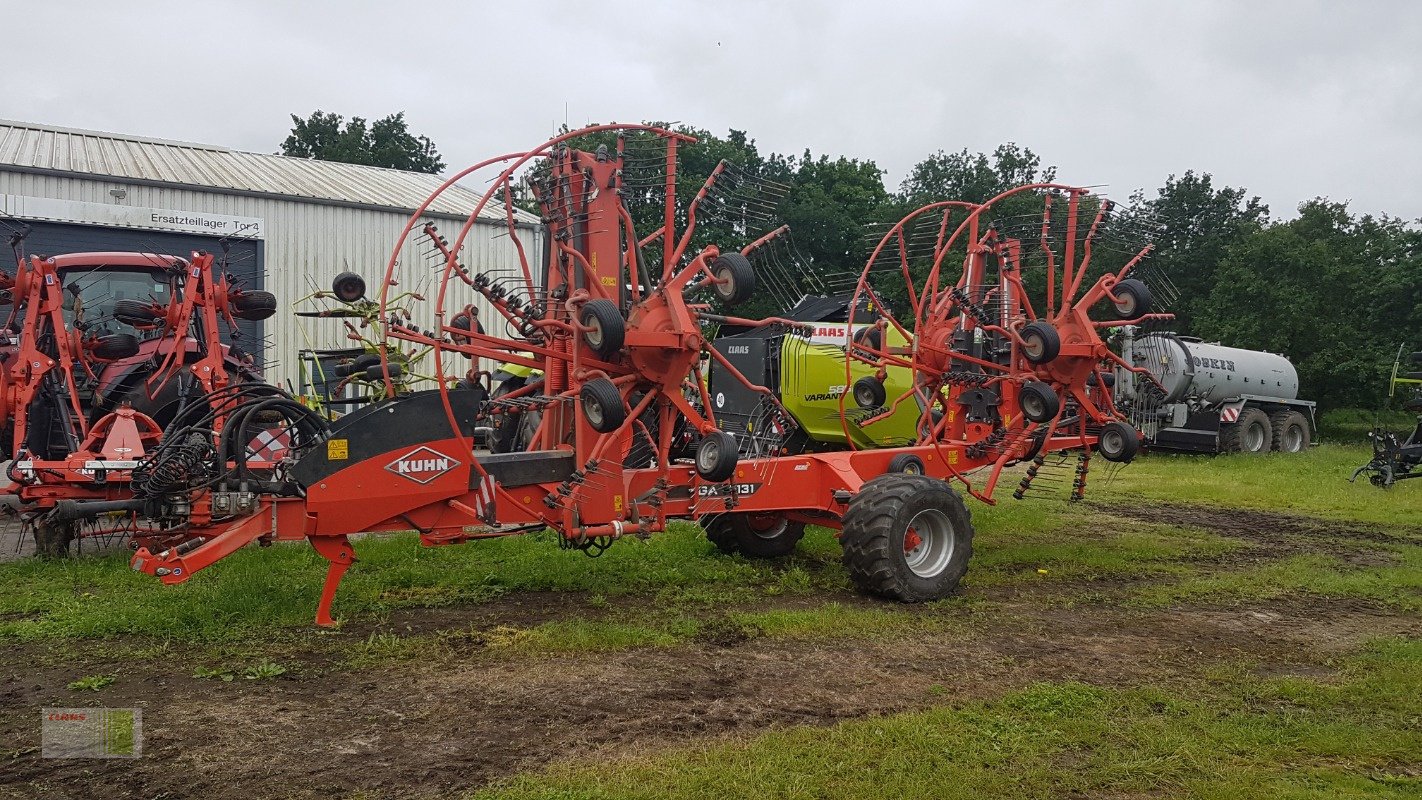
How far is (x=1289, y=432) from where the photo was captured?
2297 cm

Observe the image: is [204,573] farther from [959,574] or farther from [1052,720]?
[1052,720]

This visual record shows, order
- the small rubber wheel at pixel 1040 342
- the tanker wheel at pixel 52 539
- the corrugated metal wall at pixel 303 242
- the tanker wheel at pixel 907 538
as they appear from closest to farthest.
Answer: the tanker wheel at pixel 907 538
the tanker wheel at pixel 52 539
the small rubber wheel at pixel 1040 342
the corrugated metal wall at pixel 303 242

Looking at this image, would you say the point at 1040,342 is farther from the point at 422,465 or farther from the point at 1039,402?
the point at 422,465

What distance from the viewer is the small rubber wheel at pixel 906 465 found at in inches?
336

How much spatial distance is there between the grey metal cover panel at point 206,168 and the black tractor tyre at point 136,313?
25.8 ft

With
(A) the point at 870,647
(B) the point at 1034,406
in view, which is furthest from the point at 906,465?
(A) the point at 870,647

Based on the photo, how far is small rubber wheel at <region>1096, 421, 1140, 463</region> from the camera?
9.50m

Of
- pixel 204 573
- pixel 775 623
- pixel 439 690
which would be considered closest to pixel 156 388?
pixel 204 573

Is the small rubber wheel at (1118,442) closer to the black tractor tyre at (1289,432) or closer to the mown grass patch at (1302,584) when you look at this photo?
the mown grass patch at (1302,584)

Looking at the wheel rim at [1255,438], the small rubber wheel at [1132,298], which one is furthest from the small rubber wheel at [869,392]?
the wheel rim at [1255,438]

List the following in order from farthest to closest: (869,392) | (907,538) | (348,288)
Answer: (869,392) → (907,538) → (348,288)

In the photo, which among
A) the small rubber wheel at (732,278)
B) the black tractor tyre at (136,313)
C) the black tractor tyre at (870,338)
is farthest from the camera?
the black tractor tyre at (870,338)

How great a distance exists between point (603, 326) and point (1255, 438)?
19.9 m

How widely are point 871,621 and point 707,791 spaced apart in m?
3.00
